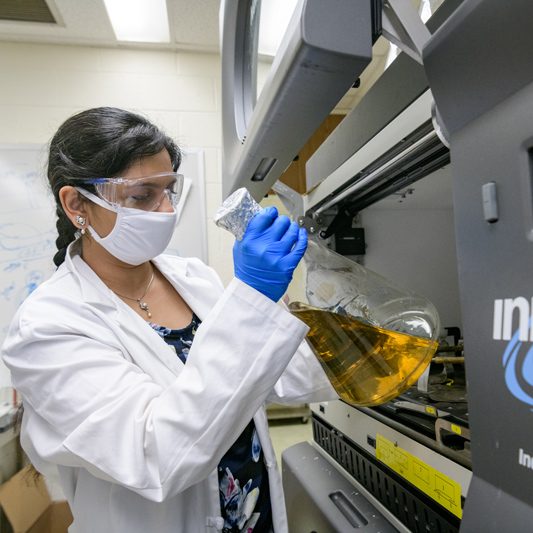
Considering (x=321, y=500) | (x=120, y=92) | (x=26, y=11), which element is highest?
(x=26, y=11)

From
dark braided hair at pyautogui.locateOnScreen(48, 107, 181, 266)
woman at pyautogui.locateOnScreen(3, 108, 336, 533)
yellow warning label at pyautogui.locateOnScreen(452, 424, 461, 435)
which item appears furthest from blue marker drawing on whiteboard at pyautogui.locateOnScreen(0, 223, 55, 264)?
yellow warning label at pyautogui.locateOnScreen(452, 424, 461, 435)

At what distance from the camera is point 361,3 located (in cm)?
33

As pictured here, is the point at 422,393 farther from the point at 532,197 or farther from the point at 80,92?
the point at 80,92

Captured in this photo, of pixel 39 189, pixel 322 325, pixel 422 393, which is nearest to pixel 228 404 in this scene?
pixel 322 325

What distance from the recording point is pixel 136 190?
32.4 inches

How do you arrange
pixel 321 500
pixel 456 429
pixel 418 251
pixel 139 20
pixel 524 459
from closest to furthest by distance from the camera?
1. pixel 524 459
2. pixel 456 429
3. pixel 321 500
4. pixel 418 251
5. pixel 139 20

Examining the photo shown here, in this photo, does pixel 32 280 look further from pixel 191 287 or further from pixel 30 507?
pixel 191 287

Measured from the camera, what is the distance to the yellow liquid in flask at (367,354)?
0.56 metres

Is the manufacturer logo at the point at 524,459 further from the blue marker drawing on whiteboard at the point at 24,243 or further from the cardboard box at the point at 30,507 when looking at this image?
the blue marker drawing on whiteboard at the point at 24,243

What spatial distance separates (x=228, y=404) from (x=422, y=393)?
0.34 meters

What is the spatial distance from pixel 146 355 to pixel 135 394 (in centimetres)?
16

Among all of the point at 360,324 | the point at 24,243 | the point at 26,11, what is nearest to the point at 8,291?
the point at 24,243

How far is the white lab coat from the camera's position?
556mm

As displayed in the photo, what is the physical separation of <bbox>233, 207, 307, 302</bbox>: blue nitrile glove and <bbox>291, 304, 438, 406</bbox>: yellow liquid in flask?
0.31 ft
